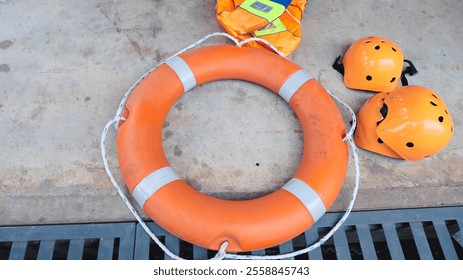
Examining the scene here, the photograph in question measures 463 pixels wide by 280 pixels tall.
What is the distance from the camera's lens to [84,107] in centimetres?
145

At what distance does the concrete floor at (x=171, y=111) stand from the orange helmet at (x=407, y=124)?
0.10 m

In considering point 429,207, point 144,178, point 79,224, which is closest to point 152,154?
point 144,178

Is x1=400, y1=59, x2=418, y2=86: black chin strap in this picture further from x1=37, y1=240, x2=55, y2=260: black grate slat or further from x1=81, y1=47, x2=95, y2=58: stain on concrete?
x1=37, y1=240, x2=55, y2=260: black grate slat

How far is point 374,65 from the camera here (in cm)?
146

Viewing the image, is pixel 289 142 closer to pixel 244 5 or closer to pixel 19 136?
pixel 244 5

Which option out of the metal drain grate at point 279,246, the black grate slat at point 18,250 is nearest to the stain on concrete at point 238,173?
the metal drain grate at point 279,246

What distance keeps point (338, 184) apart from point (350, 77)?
21.7 inches

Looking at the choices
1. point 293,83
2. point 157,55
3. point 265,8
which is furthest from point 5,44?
point 293,83

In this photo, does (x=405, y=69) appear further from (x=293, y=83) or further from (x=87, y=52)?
(x=87, y=52)

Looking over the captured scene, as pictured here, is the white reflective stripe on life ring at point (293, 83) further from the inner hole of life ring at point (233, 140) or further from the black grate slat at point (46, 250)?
the black grate slat at point (46, 250)

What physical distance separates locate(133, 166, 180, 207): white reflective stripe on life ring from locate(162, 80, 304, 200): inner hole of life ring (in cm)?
17

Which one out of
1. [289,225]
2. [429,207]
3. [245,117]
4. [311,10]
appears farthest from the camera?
[311,10]

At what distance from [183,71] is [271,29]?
0.48 m

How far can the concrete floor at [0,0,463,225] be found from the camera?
1.31 meters
